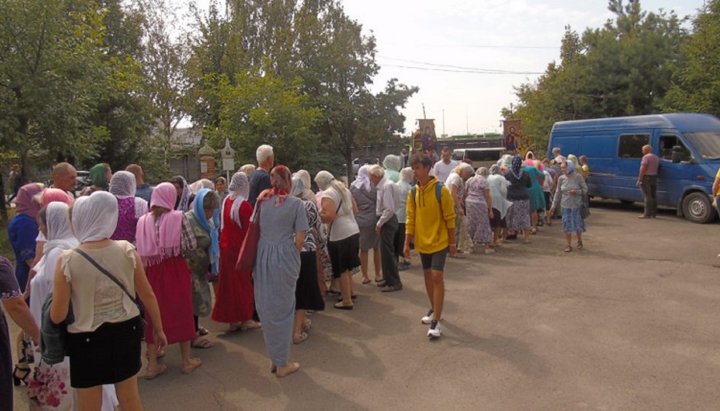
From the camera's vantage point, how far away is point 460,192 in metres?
9.92

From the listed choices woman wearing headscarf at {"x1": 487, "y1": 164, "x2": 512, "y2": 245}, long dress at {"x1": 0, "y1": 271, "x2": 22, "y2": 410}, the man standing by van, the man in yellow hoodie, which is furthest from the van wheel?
long dress at {"x1": 0, "y1": 271, "x2": 22, "y2": 410}

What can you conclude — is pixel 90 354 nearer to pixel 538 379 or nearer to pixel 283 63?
pixel 538 379

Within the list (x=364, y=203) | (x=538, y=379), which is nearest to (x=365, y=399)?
(x=538, y=379)

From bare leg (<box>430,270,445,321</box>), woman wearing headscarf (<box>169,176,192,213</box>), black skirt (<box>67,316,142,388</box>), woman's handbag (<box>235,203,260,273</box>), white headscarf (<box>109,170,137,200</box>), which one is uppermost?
white headscarf (<box>109,170,137,200</box>)

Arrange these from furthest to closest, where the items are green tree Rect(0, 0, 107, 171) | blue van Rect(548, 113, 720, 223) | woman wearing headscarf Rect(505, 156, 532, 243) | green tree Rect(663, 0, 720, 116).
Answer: green tree Rect(663, 0, 720, 116), blue van Rect(548, 113, 720, 223), green tree Rect(0, 0, 107, 171), woman wearing headscarf Rect(505, 156, 532, 243)

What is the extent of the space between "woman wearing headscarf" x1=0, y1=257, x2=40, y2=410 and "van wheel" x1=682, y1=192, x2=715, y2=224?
1384 centimetres

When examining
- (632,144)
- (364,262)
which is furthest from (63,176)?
(632,144)

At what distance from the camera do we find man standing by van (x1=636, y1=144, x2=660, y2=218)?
13719 millimetres

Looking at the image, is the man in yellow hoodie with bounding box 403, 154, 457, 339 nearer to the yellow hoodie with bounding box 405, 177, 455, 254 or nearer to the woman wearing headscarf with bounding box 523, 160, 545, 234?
the yellow hoodie with bounding box 405, 177, 455, 254

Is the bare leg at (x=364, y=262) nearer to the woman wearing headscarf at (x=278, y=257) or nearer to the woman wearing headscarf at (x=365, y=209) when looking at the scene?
the woman wearing headscarf at (x=365, y=209)

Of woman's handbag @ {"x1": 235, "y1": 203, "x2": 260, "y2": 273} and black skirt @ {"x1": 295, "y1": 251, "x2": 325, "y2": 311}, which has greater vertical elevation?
woman's handbag @ {"x1": 235, "y1": 203, "x2": 260, "y2": 273}

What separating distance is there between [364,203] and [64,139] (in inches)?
331

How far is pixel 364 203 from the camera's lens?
7.73 m

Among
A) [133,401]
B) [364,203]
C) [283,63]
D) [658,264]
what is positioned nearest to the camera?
[133,401]
